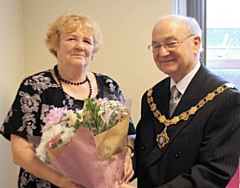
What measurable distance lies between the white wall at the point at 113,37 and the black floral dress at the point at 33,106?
2.16 ft

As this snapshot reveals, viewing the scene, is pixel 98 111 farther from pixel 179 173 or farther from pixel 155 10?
pixel 155 10

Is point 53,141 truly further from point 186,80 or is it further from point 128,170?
point 186,80

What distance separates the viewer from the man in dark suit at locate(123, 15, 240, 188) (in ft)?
4.59

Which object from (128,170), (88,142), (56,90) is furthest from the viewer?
(56,90)

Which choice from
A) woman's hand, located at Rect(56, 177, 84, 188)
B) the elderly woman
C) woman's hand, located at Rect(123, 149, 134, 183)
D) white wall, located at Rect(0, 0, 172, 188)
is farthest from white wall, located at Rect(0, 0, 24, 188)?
woman's hand, located at Rect(123, 149, 134, 183)

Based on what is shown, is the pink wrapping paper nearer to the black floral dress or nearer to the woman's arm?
the woman's arm

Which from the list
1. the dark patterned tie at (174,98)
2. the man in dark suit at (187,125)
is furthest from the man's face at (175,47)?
the dark patterned tie at (174,98)

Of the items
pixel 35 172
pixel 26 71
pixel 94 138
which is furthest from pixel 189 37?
pixel 26 71

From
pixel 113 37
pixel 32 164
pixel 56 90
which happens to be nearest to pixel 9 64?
pixel 56 90

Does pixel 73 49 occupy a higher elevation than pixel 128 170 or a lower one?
higher

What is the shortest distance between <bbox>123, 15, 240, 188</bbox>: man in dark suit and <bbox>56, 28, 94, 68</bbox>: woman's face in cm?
41

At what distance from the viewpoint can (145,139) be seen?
165 cm

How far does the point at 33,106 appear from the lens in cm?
172

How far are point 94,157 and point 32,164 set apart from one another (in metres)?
0.48
